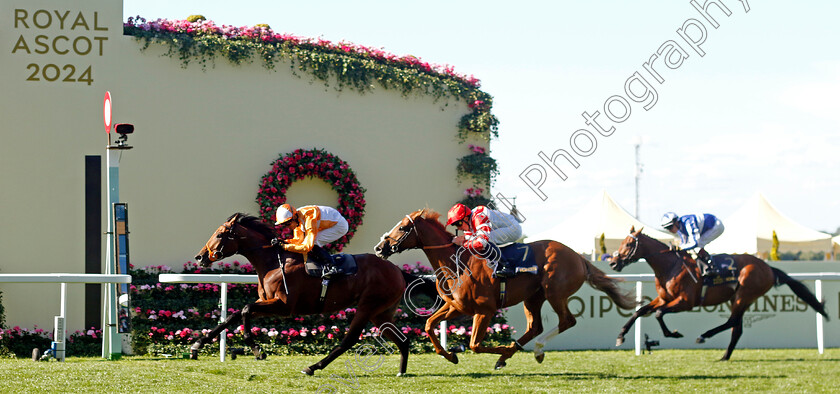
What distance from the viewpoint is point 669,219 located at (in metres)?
8.91

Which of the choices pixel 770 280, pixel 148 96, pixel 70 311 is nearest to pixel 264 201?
pixel 148 96

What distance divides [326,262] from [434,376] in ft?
4.03

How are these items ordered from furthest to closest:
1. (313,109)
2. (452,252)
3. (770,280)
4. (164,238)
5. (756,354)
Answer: (313,109) → (164,238) → (756,354) → (770,280) → (452,252)

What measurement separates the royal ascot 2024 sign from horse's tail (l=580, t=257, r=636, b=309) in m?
6.40

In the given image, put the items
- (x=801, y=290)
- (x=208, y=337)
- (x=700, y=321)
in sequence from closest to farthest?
(x=208, y=337), (x=801, y=290), (x=700, y=321)

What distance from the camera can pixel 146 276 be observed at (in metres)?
10.5

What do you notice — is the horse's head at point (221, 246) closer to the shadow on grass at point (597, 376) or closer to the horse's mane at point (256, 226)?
the horse's mane at point (256, 226)

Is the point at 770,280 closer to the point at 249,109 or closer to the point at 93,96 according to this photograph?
the point at 249,109

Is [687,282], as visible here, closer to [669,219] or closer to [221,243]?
[669,219]

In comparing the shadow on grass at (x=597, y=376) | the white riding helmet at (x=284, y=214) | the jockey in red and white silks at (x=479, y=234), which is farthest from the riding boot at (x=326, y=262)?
the shadow on grass at (x=597, y=376)

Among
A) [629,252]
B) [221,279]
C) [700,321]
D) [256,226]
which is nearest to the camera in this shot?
[256,226]

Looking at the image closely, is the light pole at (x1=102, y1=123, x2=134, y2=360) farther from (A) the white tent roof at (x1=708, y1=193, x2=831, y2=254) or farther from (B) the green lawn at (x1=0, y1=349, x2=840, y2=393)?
(A) the white tent roof at (x1=708, y1=193, x2=831, y2=254)

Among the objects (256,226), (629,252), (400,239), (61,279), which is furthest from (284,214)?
(629,252)

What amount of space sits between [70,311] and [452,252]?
5.37 metres
